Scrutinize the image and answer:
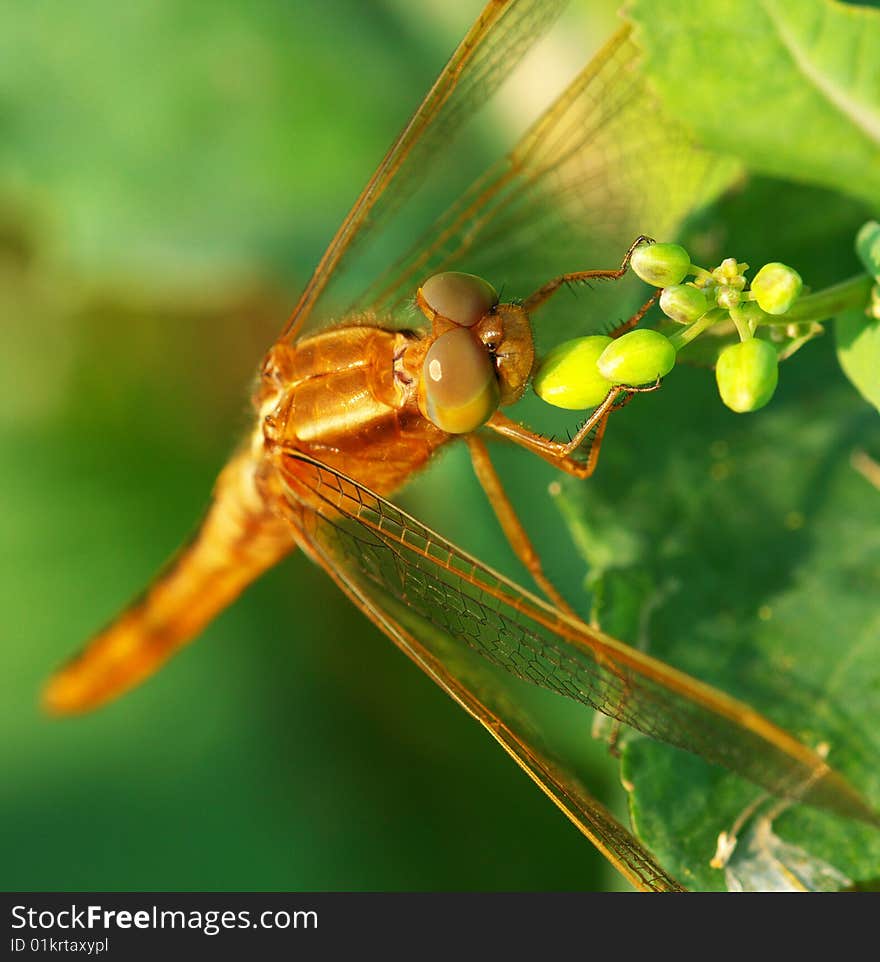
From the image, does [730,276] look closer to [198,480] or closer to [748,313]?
[748,313]

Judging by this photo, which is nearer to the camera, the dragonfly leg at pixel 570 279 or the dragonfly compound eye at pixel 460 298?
the dragonfly leg at pixel 570 279

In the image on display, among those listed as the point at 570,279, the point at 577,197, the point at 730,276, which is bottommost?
the point at 730,276

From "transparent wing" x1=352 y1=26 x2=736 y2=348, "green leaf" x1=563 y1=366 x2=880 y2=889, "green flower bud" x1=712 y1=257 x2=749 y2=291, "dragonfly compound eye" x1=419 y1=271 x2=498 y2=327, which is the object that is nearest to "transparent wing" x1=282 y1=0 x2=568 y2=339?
"transparent wing" x1=352 y1=26 x2=736 y2=348

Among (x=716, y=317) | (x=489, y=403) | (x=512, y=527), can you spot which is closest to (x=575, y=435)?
(x=489, y=403)

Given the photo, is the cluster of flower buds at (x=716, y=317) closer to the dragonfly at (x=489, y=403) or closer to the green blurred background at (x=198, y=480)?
the dragonfly at (x=489, y=403)

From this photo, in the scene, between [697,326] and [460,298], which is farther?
[460,298]

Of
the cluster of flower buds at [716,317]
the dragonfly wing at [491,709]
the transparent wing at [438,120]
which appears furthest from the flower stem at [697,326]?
the transparent wing at [438,120]

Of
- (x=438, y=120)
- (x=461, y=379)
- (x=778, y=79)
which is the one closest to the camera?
(x=778, y=79)

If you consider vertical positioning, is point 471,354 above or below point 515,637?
above
